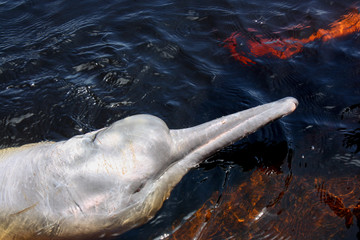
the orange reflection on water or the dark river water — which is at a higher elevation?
the dark river water

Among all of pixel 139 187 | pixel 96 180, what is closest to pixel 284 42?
pixel 139 187

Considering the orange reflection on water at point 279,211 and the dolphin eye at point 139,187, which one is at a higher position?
the dolphin eye at point 139,187

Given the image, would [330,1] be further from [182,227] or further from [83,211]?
[83,211]

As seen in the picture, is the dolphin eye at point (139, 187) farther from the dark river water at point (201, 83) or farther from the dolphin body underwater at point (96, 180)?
the dark river water at point (201, 83)

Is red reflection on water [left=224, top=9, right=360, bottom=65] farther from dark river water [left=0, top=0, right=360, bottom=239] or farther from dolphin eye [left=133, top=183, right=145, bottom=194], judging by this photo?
dolphin eye [left=133, top=183, right=145, bottom=194]

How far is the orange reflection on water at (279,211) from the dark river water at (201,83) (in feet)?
0.09

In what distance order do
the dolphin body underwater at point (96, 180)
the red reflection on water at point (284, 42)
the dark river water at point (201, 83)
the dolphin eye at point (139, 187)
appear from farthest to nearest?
1. the red reflection on water at point (284, 42)
2. the dark river water at point (201, 83)
3. the dolphin eye at point (139, 187)
4. the dolphin body underwater at point (96, 180)

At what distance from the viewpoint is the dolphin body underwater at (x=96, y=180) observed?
5145mm

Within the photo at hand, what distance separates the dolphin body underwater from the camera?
5145 millimetres

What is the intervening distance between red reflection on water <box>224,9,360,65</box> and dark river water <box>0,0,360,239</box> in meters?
0.05

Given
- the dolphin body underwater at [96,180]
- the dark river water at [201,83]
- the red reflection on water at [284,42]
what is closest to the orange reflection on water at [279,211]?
the dark river water at [201,83]

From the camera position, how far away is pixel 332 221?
5438 millimetres

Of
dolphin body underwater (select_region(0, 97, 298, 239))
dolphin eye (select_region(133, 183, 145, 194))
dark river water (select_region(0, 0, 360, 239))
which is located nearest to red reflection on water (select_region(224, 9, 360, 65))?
dark river water (select_region(0, 0, 360, 239))

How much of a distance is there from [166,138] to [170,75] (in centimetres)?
346
